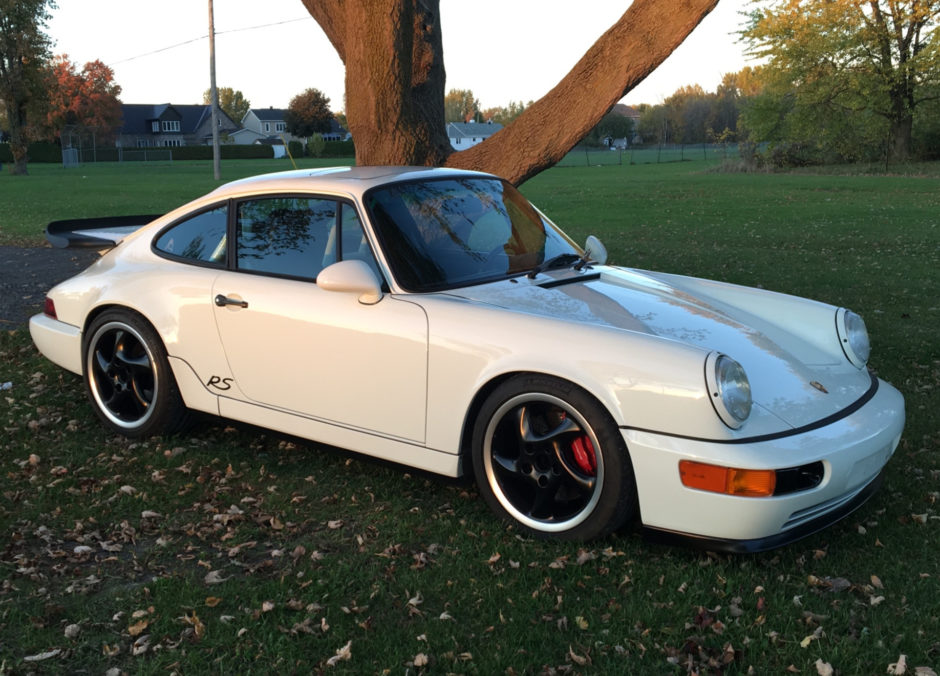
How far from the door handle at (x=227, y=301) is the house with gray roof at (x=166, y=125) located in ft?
356

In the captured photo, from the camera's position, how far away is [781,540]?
327cm

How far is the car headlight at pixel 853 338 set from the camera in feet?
13.6

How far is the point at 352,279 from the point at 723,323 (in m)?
1.70

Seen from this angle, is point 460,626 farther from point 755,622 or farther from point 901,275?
point 901,275

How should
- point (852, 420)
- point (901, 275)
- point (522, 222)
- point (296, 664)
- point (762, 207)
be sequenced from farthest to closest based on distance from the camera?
point (762, 207), point (901, 275), point (522, 222), point (852, 420), point (296, 664)

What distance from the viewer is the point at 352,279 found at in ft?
12.6

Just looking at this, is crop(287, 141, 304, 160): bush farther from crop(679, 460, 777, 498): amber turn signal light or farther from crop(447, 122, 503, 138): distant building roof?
crop(679, 460, 777, 498): amber turn signal light

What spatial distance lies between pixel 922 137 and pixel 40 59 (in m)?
48.6

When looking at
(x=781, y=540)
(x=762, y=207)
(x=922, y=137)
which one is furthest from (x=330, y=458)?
(x=922, y=137)

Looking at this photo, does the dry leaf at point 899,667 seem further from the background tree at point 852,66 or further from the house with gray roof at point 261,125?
the house with gray roof at point 261,125

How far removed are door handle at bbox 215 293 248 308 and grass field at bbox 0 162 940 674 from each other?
867 mm

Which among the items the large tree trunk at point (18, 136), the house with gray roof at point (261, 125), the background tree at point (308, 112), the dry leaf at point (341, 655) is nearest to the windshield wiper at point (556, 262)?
the dry leaf at point (341, 655)

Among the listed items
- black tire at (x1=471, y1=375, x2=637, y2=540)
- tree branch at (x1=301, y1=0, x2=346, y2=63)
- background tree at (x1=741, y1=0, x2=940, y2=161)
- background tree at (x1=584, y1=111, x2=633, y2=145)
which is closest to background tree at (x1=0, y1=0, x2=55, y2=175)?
background tree at (x1=741, y1=0, x2=940, y2=161)

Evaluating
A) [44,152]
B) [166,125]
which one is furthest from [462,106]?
[44,152]
